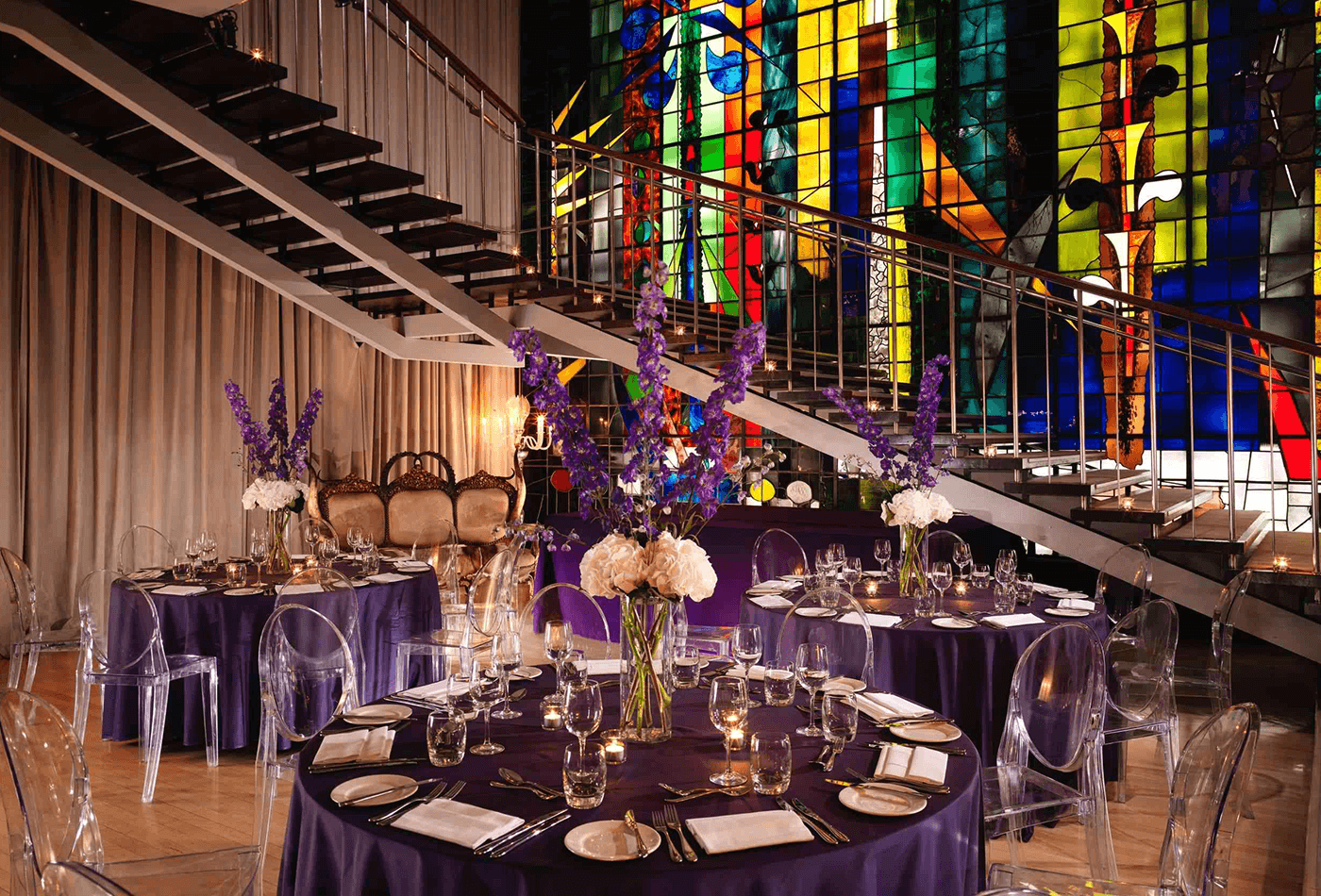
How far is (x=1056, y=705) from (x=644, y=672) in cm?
119

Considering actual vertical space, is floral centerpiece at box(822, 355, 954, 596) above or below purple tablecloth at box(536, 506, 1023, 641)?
above

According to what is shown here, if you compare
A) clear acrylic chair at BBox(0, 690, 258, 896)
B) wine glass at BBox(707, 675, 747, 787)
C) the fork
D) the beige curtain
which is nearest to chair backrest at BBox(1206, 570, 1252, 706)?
wine glass at BBox(707, 675, 747, 787)

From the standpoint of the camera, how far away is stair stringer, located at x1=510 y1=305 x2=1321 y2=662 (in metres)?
4.02

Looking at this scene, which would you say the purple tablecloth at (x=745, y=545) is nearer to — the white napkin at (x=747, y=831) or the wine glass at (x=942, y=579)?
the wine glass at (x=942, y=579)

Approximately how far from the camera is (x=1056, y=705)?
2.58 metres

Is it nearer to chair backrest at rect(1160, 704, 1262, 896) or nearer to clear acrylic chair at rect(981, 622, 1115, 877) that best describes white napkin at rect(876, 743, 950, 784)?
chair backrest at rect(1160, 704, 1262, 896)

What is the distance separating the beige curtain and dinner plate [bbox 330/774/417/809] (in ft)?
17.7

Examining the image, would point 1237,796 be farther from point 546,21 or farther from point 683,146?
point 546,21

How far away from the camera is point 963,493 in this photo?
4977 millimetres

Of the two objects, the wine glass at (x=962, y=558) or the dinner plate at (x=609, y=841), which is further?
the wine glass at (x=962, y=558)

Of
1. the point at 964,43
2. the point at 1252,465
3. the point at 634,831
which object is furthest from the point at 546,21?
the point at 634,831

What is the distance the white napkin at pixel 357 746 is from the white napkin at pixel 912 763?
102 centimetres

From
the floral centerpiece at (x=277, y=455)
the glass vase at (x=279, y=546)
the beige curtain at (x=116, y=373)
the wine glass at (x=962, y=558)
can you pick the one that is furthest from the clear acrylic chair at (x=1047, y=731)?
the beige curtain at (x=116, y=373)

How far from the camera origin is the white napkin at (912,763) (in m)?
1.88
